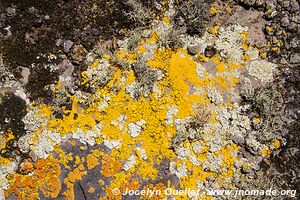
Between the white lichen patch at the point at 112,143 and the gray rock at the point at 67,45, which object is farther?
the gray rock at the point at 67,45

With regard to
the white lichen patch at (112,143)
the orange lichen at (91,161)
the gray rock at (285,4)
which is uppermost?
the gray rock at (285,4)

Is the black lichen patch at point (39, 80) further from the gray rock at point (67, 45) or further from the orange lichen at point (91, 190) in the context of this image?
the orange lichen at point (91, 190)

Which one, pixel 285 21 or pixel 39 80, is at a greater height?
pixel 285 21

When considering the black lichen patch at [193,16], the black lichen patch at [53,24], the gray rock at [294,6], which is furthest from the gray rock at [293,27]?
the black lichen patch at [53,24]

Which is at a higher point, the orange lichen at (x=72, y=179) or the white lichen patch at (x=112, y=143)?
the white lichen patch at (x=112, y=143)

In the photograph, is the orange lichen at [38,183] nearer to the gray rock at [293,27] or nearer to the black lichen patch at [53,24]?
the black lichen patch at [53,24]

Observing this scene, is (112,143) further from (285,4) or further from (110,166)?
(285,4)

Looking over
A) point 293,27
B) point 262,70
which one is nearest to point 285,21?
point 293,27

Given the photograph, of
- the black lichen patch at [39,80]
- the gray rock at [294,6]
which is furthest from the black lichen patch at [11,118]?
the gray rock at [294,6]

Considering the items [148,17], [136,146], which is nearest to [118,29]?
[148,17]

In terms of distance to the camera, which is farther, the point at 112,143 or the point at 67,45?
the point at 67,45

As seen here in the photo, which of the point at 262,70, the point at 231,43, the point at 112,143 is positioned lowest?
the point at 112,143
